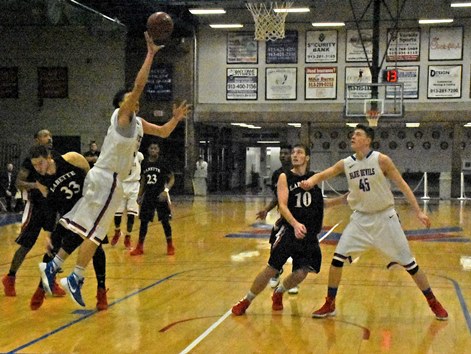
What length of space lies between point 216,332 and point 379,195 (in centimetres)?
189

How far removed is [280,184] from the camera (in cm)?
654

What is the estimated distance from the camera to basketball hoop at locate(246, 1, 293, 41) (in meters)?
22.0

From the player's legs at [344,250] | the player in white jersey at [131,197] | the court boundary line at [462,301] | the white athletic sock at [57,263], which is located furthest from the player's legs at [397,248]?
the player in white jersey at [131,197]

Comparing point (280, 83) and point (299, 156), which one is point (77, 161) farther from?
point (280, 83)

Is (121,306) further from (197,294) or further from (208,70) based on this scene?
(208,70)

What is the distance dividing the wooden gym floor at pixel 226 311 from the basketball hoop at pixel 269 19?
1152 centimetres

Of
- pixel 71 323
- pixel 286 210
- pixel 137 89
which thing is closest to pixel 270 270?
pixel 286 210

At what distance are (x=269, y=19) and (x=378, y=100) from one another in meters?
4.20

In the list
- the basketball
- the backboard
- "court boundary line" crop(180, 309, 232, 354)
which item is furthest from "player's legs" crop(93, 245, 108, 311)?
the backboard

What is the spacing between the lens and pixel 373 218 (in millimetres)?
6523

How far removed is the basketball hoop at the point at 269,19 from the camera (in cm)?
2203

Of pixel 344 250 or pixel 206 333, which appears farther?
pixel 344 250

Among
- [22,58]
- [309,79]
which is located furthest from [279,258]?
[22,58]

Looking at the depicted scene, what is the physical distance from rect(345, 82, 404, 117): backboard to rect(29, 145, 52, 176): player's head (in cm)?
1537
